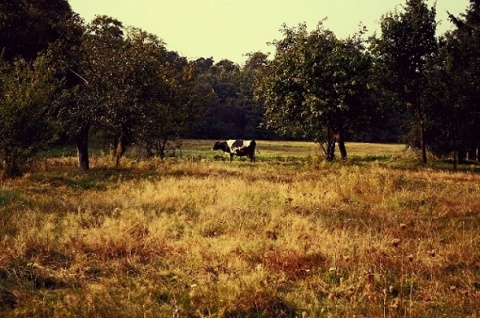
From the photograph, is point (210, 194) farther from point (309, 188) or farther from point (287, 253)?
point (287, 253)

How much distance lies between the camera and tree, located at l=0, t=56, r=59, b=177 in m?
16.3

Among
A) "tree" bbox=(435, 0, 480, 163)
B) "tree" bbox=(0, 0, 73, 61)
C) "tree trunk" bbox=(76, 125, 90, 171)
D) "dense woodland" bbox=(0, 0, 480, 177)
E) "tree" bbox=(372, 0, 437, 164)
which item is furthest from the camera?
"tree" bbox=(372, 0, 437, 164)

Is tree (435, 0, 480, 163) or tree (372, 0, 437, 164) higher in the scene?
tree (372, 0, 437, 164)

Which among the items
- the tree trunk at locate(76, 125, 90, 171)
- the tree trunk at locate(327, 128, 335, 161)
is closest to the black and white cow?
the tree trunk at locate(327, 128, 335, 161)

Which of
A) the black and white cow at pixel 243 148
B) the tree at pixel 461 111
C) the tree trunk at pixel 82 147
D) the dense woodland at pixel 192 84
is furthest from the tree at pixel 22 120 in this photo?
the tree at pixel 461 111

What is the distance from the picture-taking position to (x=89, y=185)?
1577 cm

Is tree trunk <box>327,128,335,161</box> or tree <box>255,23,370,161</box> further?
tree trunk <box>327,128,335,161</box>

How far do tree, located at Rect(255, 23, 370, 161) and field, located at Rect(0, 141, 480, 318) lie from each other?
1788 cm

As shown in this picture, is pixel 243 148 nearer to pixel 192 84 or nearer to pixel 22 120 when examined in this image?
pixel 192 84

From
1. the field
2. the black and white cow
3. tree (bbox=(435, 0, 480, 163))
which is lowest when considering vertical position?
the field

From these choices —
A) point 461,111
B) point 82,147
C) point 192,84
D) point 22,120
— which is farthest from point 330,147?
point 22,120

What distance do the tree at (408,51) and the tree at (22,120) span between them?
25.1 m

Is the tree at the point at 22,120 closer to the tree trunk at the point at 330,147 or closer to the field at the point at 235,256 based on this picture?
the field at the point at 235,256

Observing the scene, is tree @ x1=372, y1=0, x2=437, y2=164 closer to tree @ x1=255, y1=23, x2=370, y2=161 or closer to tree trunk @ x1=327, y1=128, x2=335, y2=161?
tree @ x1=255, y1=23, x2=370, y2=161
